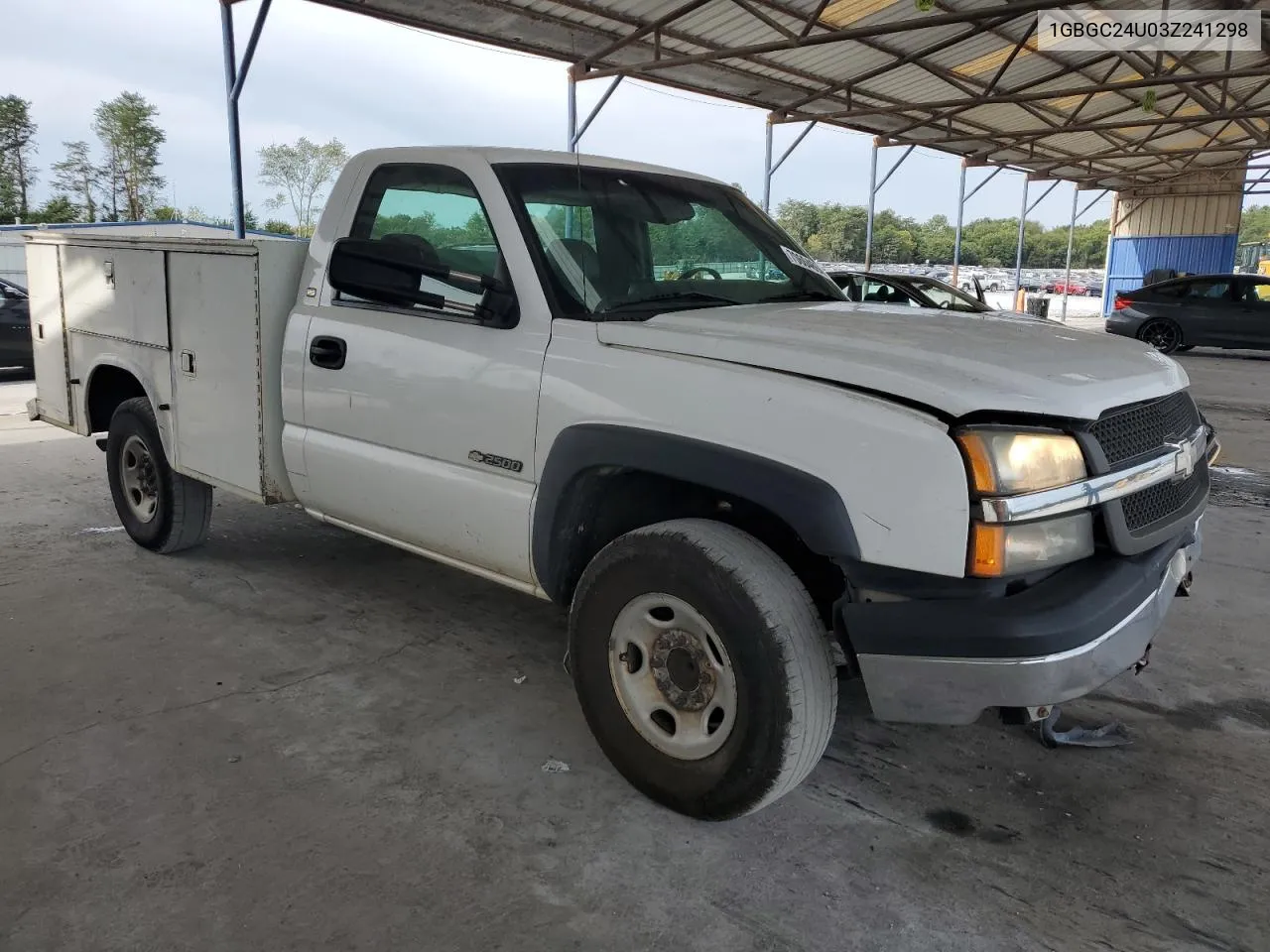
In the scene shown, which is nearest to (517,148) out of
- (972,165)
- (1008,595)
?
(1008,595)

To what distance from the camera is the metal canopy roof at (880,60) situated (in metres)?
12.0

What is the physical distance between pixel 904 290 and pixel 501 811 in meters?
9.73

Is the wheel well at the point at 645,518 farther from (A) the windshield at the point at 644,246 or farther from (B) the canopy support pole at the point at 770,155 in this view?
(B) the canopy support pole at the point at 770,155

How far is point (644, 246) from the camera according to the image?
3.29 meters

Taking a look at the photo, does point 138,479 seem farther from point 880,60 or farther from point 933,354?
point 880,60

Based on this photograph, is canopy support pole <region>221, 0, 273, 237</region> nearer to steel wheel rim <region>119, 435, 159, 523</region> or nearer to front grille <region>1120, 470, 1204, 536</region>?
steel wheel rim <region>119, 435, 159, 523</region>

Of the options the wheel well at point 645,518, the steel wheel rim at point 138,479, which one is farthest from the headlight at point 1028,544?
the steel wheel rim at point 138,479

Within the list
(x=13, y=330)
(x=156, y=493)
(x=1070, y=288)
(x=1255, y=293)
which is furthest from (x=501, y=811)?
(x=1070, y=288)

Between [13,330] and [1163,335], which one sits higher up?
[1163,335]

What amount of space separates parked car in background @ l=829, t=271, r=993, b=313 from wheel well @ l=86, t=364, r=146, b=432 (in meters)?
7.87

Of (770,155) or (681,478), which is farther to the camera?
(770,155)

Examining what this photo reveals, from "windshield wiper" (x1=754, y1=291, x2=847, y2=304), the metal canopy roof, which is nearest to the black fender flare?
"windshield wiper" (x1=754, y1=291, x2=847, y2=304)

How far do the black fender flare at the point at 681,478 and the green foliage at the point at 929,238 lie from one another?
988 centimetres

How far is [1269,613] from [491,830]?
12.5ft
